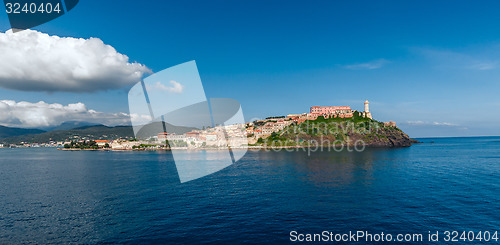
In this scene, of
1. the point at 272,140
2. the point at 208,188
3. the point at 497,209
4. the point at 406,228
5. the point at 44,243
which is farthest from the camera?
the point at 272,140

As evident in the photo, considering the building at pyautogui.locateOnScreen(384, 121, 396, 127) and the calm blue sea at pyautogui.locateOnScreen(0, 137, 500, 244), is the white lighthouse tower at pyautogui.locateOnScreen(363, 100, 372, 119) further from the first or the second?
the calm blue sea at pyautogui.locateOnScreen(0, 137, 500, 244)

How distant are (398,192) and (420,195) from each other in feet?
6.76

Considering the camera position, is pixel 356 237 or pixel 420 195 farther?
pixel 420 195

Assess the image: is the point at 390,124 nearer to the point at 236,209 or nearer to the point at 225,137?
the point at 225,137

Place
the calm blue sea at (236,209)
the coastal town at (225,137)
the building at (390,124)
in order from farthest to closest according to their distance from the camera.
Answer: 1. the building at (390,124)
2. the coastal town at (225,137)
3. the calm blue sea at (236,209)

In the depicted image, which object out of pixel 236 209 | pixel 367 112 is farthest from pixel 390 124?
pixel 236 209

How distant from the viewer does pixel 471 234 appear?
1655 centimetres

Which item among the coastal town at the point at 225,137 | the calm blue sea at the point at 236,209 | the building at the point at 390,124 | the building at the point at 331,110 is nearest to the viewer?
the calm blue sea at the point at 236,209

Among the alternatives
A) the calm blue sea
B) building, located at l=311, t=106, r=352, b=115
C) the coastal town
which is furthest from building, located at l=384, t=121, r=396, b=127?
the calm blue sea

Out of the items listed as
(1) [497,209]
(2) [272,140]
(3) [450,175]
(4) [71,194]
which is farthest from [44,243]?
(2) [272,140]

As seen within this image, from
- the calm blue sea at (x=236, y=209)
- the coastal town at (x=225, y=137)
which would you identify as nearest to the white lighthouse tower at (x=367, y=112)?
the coastal town at (x=225, y=137)

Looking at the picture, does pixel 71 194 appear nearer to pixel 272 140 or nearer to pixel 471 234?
pixel 471 234

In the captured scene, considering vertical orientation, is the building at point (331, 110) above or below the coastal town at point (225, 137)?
above

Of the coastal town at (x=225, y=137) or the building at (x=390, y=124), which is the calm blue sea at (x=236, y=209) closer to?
the coastal town at (x=225, y=137)
